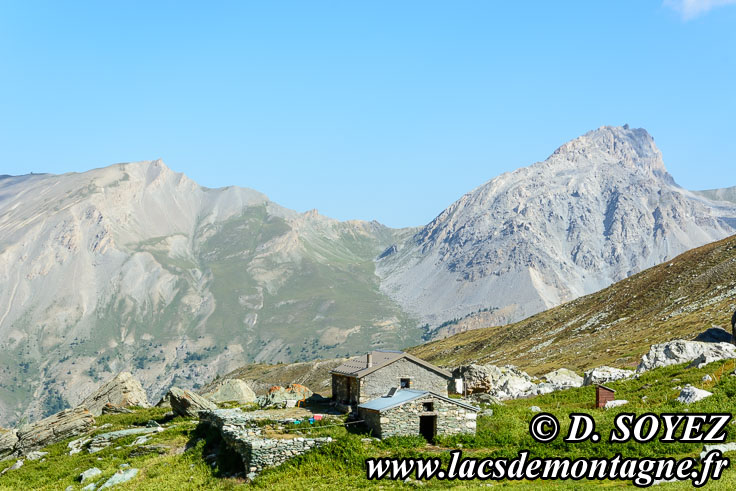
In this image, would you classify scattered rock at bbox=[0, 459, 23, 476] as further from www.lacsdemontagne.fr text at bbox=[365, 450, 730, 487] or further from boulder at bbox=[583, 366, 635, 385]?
boulder at bbox=[583, 366, 635, 385]

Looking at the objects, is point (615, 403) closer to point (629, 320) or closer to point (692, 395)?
point (692, 395)

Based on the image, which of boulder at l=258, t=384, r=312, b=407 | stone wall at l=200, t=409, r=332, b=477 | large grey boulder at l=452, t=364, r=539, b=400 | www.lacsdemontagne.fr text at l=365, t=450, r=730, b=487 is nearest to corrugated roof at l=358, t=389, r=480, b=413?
stone wall at l=200, t=409, r=332, b=477

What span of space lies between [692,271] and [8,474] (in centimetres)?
12653

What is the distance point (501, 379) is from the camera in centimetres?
7244

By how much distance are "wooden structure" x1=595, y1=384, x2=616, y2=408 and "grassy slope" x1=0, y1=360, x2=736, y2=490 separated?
1.37 m

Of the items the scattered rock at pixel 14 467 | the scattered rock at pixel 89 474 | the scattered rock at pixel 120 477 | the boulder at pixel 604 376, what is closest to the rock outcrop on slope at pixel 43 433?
the scattered rock at pixel 14 467

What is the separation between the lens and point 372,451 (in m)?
37.4

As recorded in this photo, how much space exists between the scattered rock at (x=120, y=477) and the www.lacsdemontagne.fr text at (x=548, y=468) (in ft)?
52.7

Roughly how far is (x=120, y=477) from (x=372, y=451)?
53.2ft

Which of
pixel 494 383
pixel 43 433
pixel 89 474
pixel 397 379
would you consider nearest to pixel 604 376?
pixel 494 383

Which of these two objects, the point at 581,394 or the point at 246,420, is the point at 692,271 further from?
the point at 246,420

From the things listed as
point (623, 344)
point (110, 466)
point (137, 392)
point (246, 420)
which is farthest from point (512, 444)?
point (623, 344)

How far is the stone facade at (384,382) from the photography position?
52.7 metres

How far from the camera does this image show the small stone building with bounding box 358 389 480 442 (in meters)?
39.0
